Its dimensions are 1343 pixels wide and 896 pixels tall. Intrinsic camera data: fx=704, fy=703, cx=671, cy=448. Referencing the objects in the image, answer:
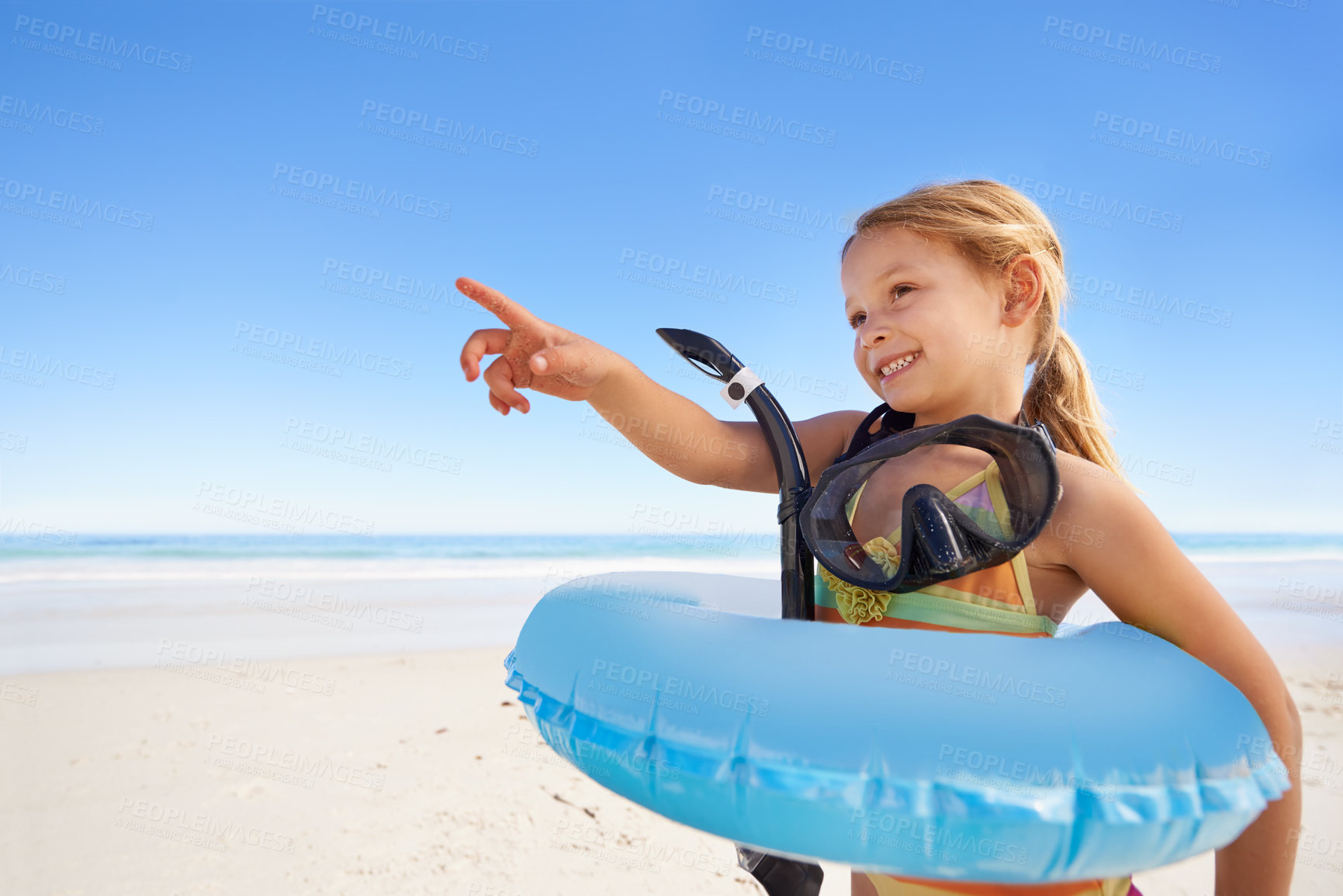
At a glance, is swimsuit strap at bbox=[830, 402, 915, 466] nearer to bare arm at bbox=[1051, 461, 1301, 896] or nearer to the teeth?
the teeth

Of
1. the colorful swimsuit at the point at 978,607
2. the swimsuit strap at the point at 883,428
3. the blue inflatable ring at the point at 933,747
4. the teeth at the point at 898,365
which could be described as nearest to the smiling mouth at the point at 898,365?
the teeth at the point at 898,365

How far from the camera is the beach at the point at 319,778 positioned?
7.61 ft

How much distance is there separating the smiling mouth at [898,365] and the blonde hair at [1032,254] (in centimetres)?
22

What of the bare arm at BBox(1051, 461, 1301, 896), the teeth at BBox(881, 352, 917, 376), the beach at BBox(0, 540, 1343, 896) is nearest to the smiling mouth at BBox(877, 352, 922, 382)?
the teeth at BBox(881, 352, 917, 376)

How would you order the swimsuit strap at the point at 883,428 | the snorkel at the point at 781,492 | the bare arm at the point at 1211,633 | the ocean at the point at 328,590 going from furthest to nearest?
the ocean at the point at 328,590, the swimsuit strap at the point at 883,428, the snorkel at the point at 781,492, the bare arm at the point at 1211,633

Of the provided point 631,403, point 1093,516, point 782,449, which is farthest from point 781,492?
point 1093,516

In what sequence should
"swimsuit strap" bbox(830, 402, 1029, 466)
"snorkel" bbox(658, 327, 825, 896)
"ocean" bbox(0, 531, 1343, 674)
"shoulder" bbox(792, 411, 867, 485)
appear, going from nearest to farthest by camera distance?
"snorkel" bbox(658, 327, 825, 896), "swimsuit strap" bbox(830, 402, 1029, 466), "shoulder" bbox(792, 411, 867, 485), "ocean" bbox(0, 531, 1343, 674)

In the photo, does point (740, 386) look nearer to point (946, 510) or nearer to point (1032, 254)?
point (946, 510)

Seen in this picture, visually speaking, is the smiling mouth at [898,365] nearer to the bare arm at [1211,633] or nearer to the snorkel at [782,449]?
the snorkel at [782,449]

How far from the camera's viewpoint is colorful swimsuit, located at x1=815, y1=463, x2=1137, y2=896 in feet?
3.30

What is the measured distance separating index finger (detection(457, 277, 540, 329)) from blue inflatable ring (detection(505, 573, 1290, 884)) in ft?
2.08

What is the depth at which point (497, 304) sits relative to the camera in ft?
4.03

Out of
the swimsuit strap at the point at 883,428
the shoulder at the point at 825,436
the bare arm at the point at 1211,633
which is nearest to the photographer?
the bare arm at the point at 1211,633

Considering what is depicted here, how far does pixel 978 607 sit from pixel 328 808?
266 cm
